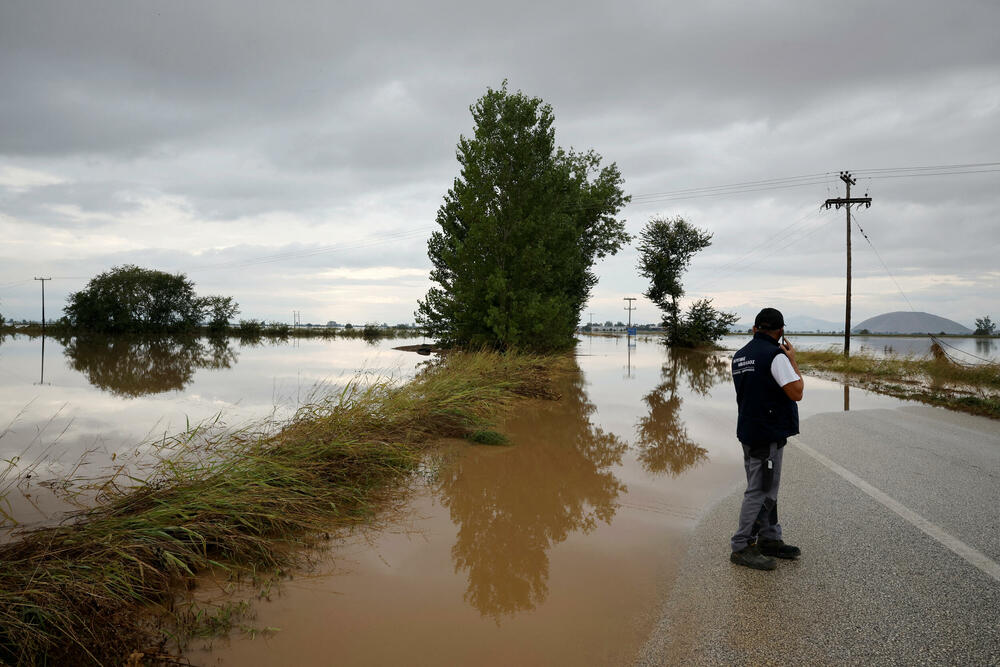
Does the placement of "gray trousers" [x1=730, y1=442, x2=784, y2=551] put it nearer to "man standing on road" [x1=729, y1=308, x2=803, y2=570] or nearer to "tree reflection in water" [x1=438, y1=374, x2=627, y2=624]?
"man standing on road" [x1=729, y1=308, x2=803, y2=570]

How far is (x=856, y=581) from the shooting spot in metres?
3.72

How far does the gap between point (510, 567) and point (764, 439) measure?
7.41ft

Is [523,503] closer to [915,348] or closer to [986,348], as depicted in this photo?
[915,348]

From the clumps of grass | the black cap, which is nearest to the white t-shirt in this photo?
the black cap

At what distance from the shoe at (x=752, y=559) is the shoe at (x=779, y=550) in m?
0.11

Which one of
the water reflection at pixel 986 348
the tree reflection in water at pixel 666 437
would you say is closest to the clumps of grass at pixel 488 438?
the tree reflection in water at pixel 666 437

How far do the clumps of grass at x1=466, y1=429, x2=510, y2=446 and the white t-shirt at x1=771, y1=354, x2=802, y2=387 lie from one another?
5.11 m

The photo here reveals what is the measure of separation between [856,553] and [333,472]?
505 cm

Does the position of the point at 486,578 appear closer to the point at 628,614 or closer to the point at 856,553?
the point at 628,614

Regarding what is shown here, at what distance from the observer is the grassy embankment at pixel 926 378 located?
1324 cm

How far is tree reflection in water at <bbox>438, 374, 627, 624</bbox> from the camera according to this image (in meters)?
3.91

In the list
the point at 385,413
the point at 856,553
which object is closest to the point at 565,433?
the point at 385,413

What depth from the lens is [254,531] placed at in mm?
4402

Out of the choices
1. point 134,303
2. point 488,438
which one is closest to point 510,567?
point 488,438
